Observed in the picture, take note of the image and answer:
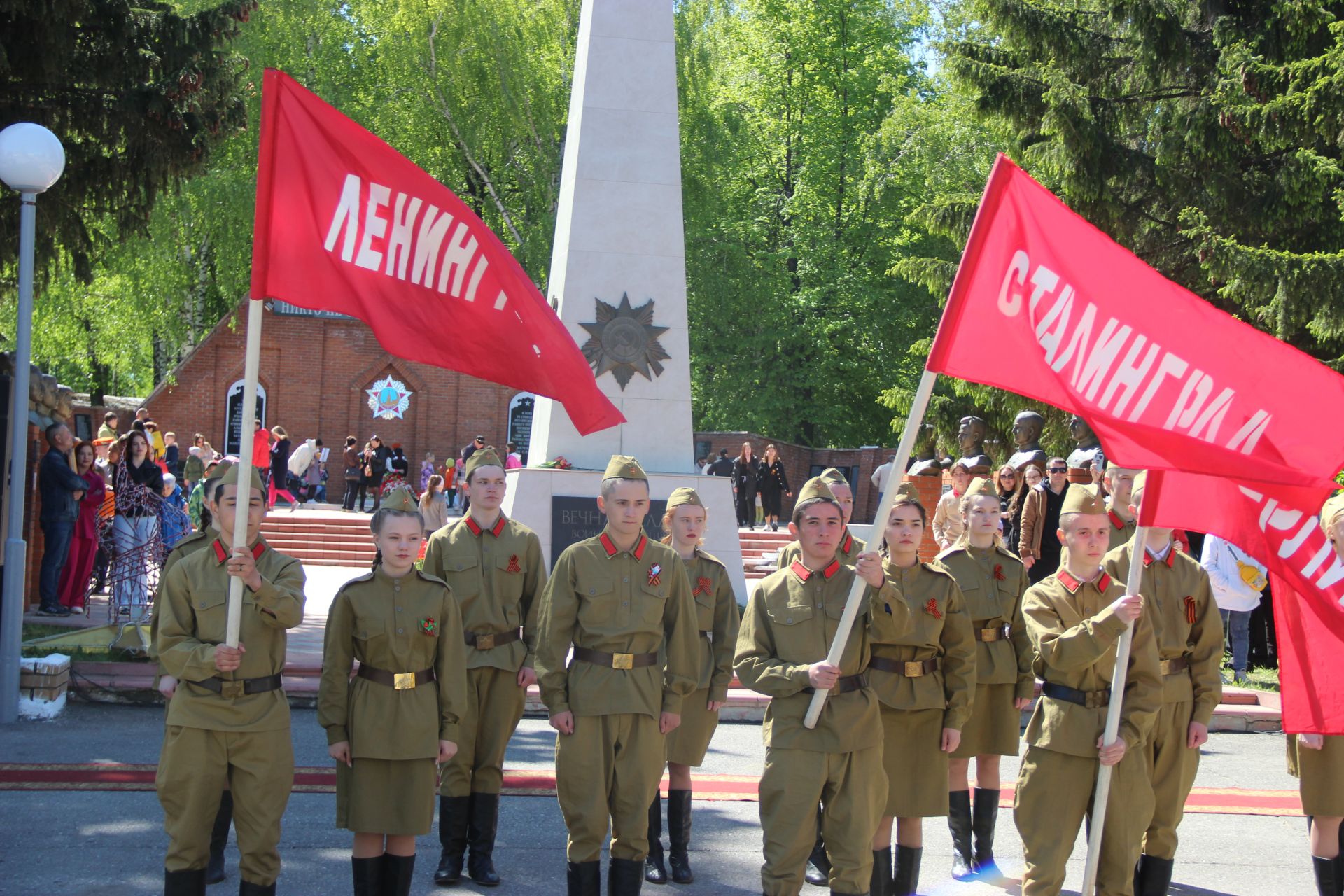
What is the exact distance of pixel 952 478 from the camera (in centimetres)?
1392

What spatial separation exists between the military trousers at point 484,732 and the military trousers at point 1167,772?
283cm

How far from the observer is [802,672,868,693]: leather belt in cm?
516

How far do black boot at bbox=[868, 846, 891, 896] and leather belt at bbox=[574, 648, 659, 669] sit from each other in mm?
1273

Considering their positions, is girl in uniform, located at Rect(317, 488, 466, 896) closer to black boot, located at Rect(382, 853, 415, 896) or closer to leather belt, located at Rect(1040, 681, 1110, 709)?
black boot, located at Rect(382, 853, 415, 896)

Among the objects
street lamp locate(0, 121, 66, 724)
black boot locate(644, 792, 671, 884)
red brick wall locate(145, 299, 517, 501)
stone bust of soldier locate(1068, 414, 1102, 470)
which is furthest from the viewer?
red brick wall locate(145, 299, 517, 501)

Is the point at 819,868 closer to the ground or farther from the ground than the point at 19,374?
closer to the ground

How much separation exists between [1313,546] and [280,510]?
75.2ft

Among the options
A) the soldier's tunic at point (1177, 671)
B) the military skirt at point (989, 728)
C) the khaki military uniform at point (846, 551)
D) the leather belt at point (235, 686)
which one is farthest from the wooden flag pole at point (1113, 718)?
the leather belt at point (235, 686)

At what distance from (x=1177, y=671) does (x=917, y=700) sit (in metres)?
1.09

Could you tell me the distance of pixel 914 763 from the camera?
18.8 ft

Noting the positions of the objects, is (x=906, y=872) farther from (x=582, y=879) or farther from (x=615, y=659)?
(x=615, y=659)

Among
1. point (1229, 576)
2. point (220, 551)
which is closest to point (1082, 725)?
point (220, 551)

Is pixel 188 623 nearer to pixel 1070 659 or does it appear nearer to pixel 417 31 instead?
pixel 1070 659

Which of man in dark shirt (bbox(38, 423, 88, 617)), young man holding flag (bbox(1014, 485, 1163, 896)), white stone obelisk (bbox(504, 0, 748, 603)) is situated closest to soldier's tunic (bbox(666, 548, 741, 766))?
young man holding flag (bbox(1014, 485, 1163, 896))
